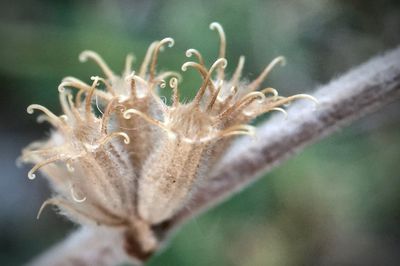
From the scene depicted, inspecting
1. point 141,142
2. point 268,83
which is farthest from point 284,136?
point 268,83

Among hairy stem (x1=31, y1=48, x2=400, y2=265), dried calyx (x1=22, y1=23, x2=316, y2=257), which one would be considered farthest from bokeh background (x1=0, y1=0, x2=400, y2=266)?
dried calyx (x1=22, y1=23, x2=316, y2=257)

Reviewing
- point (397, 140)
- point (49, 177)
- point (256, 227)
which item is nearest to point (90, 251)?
point (49, 177)

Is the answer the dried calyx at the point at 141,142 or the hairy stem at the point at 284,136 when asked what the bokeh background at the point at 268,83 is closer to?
the hairy stem at the point at 284,136

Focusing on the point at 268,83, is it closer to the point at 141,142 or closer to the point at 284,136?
the point at 284,136

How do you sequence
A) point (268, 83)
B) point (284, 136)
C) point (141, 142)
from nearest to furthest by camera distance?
point (141, 142)
point (284, 136)
point (268, 83)

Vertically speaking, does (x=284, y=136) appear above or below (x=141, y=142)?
below

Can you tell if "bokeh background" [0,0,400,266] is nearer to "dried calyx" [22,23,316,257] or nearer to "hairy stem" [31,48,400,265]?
"hairy stem" [31,48,400,265]

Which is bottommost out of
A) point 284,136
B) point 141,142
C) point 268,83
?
point 284,136
